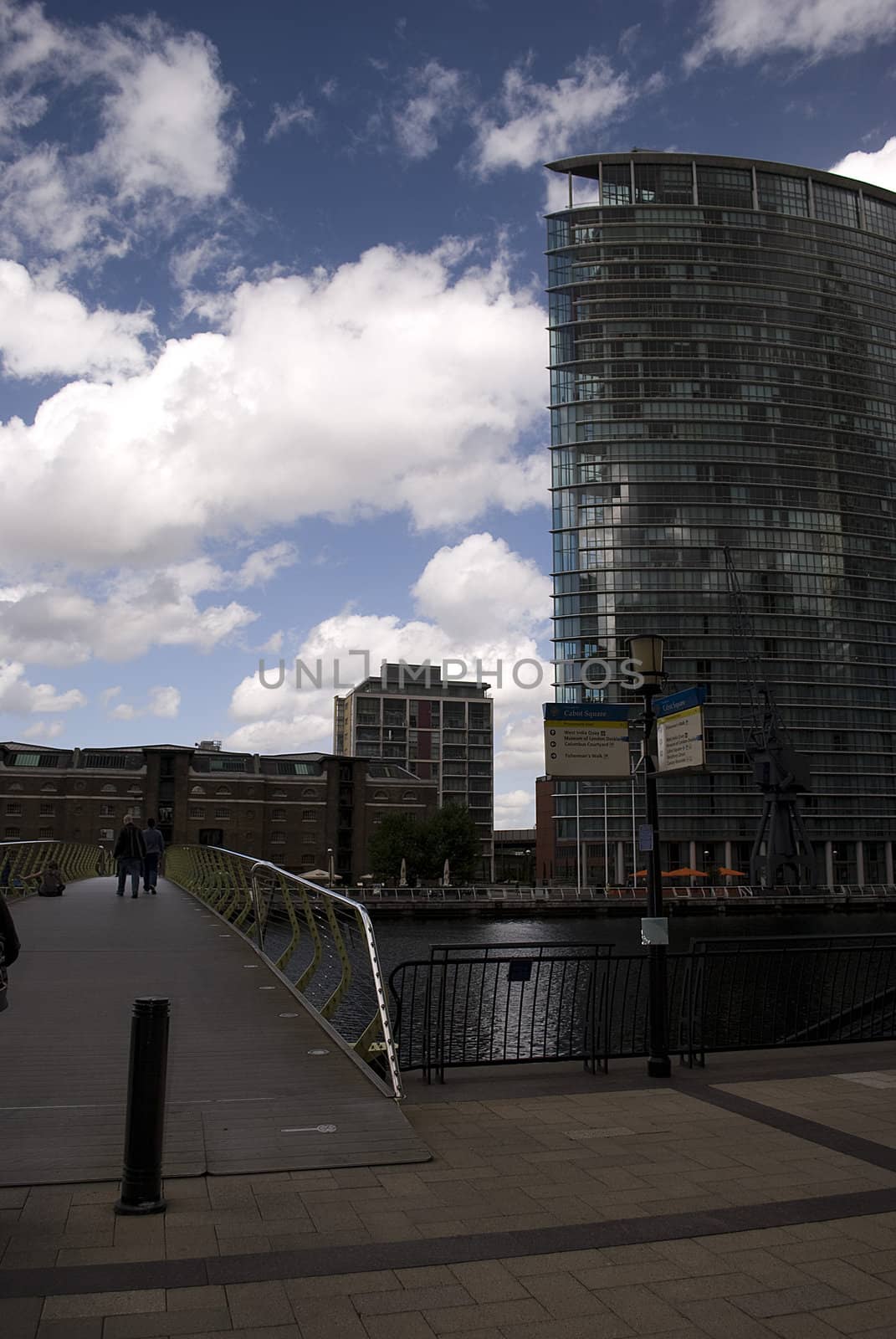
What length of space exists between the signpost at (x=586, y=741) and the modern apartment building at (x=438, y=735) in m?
135

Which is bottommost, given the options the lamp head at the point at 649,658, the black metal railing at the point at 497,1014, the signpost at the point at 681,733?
the black metal railing at the point at 497,1014

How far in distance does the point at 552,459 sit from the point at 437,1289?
386 feet

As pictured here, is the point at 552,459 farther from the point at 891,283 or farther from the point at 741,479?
the point at 891,283

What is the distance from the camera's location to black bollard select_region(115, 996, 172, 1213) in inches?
186

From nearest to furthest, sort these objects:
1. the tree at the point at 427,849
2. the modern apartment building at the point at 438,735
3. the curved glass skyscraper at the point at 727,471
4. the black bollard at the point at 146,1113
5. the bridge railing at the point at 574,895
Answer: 1. the black bollard at the point at 146,1113
2. the bridge railing at the point at 574,895
3. the tree at the point at 427,849
4. the curved glass skyscraper at the point at 727,471
5. the modern apartment building at the point at 438,735

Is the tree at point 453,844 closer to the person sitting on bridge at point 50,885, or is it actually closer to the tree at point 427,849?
the tree at point 427,849

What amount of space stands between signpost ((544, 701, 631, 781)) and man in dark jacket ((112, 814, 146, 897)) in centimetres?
1497

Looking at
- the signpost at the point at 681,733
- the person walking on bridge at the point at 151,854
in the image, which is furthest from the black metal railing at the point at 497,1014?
the person walking on bridge at the point at 151,854

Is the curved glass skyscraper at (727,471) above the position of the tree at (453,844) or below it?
above

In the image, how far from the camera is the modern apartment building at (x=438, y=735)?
147 meters

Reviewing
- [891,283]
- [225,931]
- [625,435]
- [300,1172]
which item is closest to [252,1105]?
[300,1172]

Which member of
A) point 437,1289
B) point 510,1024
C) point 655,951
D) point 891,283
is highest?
point 891,283

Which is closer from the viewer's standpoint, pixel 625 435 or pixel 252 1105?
pixel 252 1105

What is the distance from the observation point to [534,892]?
78938 millimetres
